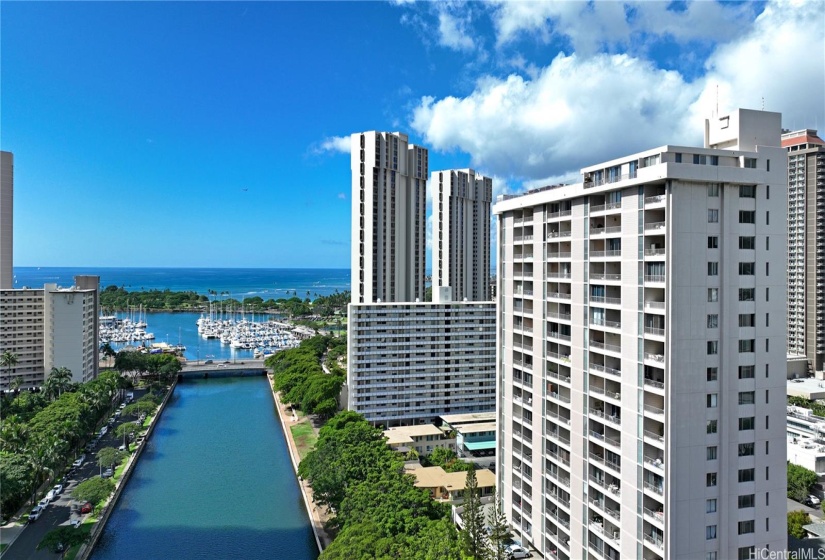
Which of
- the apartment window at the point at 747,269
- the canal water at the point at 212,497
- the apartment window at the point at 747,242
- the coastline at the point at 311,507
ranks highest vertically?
the apartment window at the point at 747,242

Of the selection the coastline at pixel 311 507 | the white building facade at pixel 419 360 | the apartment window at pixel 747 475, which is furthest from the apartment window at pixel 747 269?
the white building facade at pixel 419 360

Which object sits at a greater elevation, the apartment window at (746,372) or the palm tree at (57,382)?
the apartment window at (746,372)

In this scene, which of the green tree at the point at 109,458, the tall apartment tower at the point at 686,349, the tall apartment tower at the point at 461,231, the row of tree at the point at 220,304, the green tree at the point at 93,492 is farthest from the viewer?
the row of tree at the point at 220,304

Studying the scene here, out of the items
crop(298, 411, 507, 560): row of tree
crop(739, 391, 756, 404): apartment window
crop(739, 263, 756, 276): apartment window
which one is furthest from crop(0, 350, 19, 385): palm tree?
crop(739, 263, 756, 276): apartment window

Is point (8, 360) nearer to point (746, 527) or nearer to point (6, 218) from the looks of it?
point (6, 218)

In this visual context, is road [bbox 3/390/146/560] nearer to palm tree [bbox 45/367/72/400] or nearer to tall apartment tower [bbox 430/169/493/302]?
palm tree [bbox 45/367/72/400]

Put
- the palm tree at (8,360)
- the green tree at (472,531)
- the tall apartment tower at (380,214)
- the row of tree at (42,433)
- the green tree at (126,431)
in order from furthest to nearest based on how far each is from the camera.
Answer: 1. the palm tree at (8,360)
2. the tall apartment tower at (380,214)
3. the green tree at (126,431)
4. the row of tree at (42,433)
5. the green tree at (472,531)

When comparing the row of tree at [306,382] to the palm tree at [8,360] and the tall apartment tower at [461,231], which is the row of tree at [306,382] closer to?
the tall apartment tower at [461,231]
